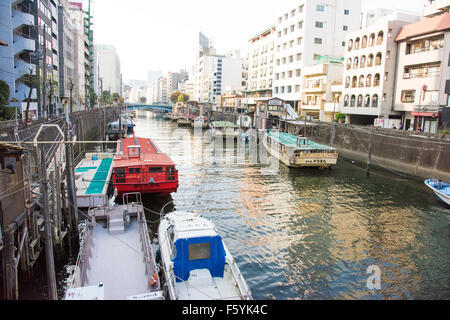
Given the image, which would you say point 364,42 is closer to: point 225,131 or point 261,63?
point 225,131

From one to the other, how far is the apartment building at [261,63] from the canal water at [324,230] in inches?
2252

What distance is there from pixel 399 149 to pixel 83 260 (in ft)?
108

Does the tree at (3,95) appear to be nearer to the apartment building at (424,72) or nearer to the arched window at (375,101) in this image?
the apartment building at (424,72)

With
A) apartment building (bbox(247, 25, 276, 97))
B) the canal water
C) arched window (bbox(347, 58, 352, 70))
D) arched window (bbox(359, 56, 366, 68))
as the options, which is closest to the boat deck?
the canal water

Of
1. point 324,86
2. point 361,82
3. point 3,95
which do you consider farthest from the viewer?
point 324,86

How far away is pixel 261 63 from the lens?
91.2 metres

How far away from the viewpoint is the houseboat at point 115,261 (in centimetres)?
1009

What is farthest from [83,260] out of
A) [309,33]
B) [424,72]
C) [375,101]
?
[309,33]

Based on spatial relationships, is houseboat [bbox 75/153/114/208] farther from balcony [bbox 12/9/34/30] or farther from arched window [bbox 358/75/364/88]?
arched window [bbox 358/75/364/88]

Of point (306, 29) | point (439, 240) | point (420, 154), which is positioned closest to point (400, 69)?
point (420, 154)

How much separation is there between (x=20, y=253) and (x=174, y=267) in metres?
5.88

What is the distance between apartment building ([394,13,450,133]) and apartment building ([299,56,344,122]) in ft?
46.0

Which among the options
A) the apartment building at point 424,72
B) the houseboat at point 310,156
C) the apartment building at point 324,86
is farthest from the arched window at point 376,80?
the houseboat at point 310,156
